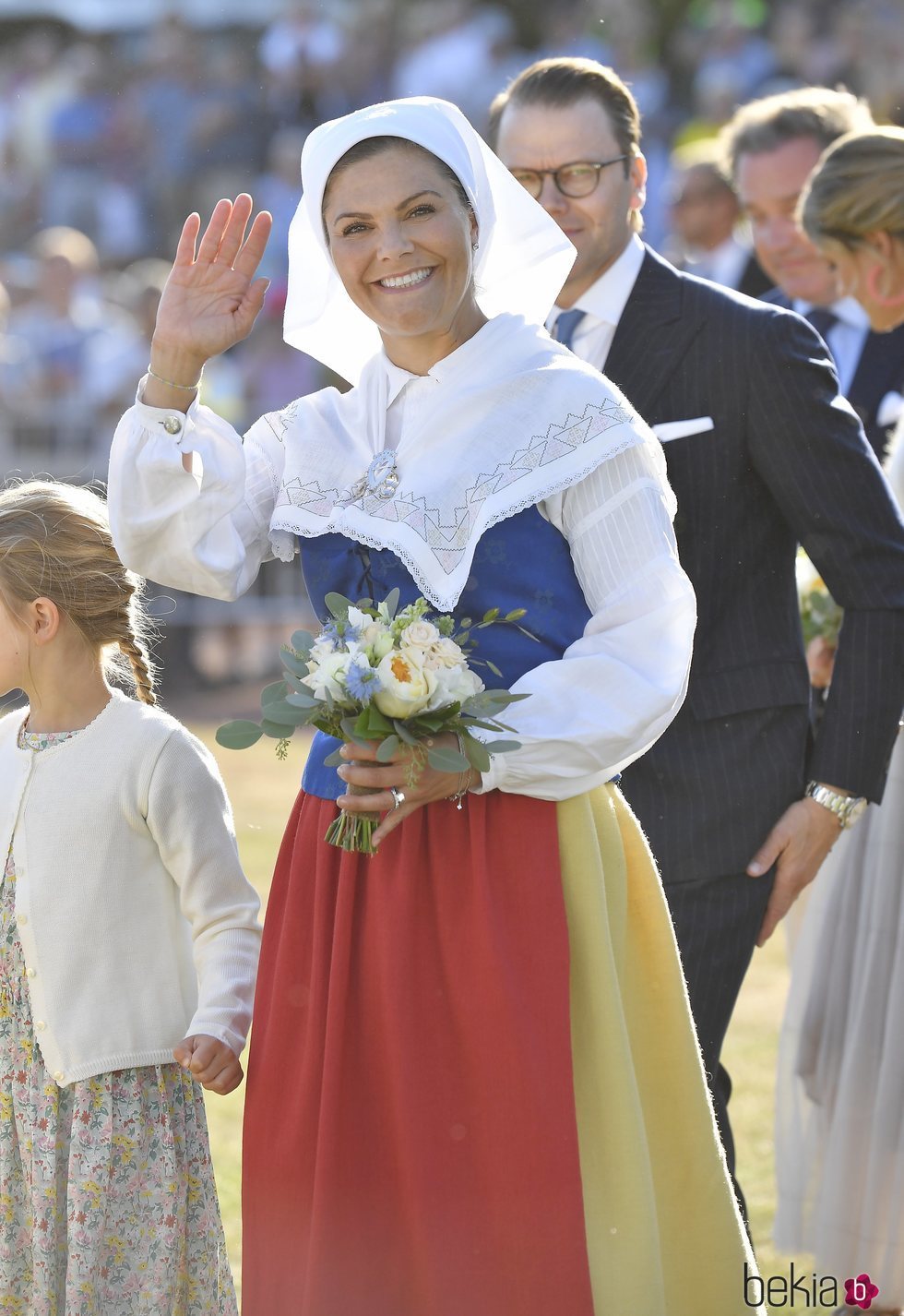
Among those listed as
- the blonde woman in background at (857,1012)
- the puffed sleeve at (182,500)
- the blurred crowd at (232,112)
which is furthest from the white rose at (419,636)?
the blurred crowd at (232,112)

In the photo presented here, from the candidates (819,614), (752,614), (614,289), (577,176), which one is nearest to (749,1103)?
(819,614)

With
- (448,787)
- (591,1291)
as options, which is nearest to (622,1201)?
(591,1291)

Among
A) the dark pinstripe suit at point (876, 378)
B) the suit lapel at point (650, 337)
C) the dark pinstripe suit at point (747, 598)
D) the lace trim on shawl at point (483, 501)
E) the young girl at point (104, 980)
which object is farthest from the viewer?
the dark pinstripe suit at point (876, 378)

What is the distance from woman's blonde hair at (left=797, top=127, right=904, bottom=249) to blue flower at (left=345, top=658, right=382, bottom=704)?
233 cm

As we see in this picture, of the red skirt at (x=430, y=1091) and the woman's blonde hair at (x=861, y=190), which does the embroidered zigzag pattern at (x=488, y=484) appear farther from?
the woman's blonde hair at (x=861, y=190)

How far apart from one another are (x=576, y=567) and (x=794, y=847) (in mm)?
999

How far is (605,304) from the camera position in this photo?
3.92m

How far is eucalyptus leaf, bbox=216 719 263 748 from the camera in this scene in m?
2.86

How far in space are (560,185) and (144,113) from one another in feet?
52.0

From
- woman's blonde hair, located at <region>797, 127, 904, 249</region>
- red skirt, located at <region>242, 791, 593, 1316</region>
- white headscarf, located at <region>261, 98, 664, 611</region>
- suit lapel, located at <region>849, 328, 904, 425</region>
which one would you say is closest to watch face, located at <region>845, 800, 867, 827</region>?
red skirt, located at <region>242, 791, 593, 1316</region>

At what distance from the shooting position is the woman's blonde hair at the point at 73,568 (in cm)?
349

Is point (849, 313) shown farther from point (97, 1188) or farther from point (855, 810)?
point (97, 1188)

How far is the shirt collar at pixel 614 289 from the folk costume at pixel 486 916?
27.6 inches

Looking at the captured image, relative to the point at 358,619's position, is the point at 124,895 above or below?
below
